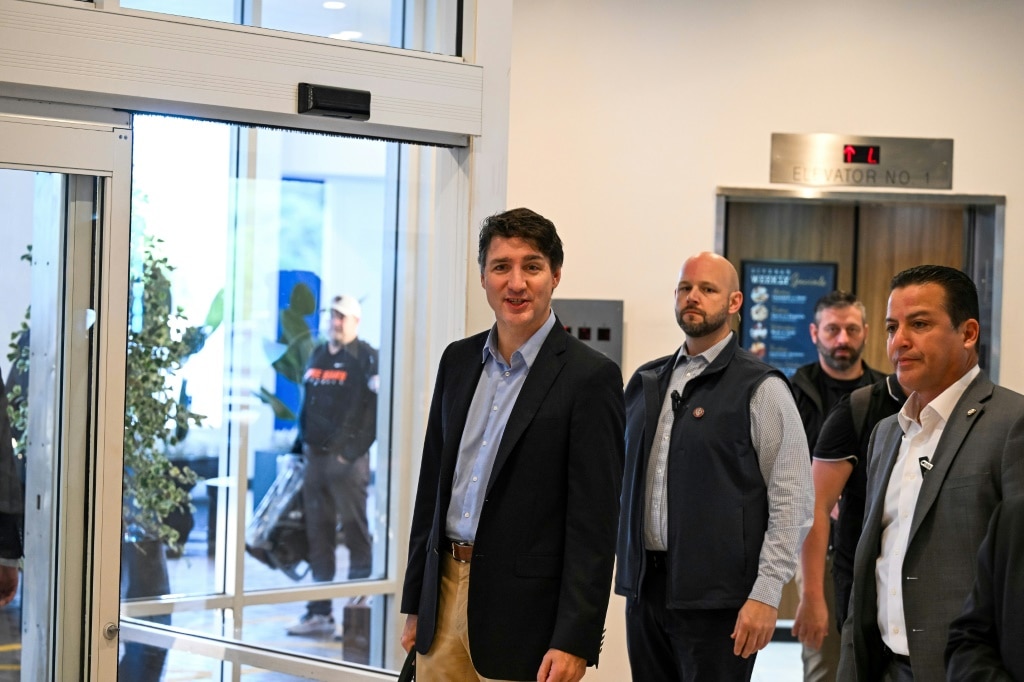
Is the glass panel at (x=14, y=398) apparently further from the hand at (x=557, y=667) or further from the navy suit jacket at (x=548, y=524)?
the hand at (x=557, y=667)

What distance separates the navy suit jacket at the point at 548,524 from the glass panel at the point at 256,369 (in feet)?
4.23

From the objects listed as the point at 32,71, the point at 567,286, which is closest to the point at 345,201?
the point at 32,71

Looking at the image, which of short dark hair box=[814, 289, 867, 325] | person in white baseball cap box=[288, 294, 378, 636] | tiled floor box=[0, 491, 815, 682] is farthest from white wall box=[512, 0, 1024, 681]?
tiled floor box=[0, 491, 815, 682]

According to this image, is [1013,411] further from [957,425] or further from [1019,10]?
[1019,10]

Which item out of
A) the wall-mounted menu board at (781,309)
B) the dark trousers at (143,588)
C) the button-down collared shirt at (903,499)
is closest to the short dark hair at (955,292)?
the button-down collared shirt at (903,499)

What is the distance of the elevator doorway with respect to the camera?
225 inches

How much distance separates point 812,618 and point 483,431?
1.61 meters

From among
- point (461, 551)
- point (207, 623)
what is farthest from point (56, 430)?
point (461, 551)

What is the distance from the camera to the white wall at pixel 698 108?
17.5 feet

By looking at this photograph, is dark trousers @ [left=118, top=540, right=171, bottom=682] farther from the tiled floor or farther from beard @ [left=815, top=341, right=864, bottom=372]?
beard @ [left=815, top=341, right=864, bottom=372]

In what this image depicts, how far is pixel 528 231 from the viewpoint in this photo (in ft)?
8.66

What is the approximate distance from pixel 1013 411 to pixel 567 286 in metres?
3.12

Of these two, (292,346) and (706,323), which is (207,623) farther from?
(706,323)

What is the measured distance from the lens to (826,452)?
364 cm
